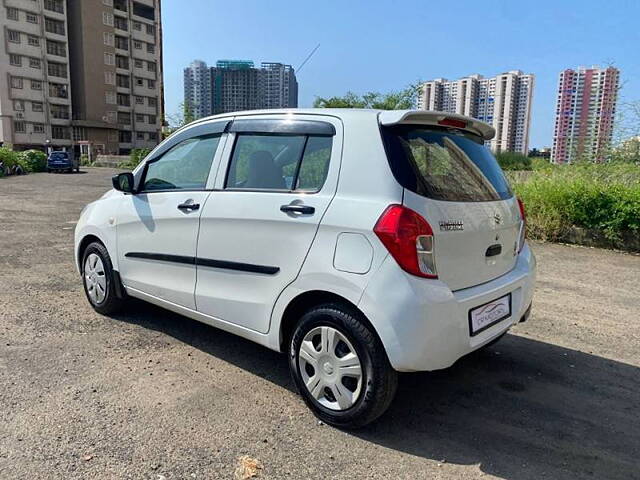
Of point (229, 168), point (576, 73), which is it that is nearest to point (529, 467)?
point (229, 168)

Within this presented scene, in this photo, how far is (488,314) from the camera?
2.98m

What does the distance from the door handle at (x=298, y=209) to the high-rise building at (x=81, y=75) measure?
57.5 m

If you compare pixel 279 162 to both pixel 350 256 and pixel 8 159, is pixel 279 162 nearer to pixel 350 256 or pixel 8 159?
pixel 350 256

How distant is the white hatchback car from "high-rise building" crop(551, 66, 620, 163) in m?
9.21

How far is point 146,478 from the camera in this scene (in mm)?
2438

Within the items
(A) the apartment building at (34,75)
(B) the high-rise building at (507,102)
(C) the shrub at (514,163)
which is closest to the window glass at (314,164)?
(C) the shrub at (514,163)

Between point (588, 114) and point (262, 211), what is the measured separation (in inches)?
539

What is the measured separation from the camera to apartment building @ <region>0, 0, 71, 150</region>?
56.4m

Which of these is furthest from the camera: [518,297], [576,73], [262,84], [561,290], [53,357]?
[576,73]

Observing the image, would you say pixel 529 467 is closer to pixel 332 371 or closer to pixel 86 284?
pixel 332 371

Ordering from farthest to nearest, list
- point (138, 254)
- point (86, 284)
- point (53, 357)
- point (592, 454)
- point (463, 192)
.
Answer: point (86, 284), point (138, 254), point (53, 357), point (463, 192), point (592, 454)

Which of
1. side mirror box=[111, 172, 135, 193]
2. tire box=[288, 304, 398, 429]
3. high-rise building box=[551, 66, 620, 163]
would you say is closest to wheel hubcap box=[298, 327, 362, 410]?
tire box=[288, 304, 398, 429]

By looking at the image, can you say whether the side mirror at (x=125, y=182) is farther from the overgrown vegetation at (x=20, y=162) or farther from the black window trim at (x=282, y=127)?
the overgrown vegetation at (x=20, y=162)

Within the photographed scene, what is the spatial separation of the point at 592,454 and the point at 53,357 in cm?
376
